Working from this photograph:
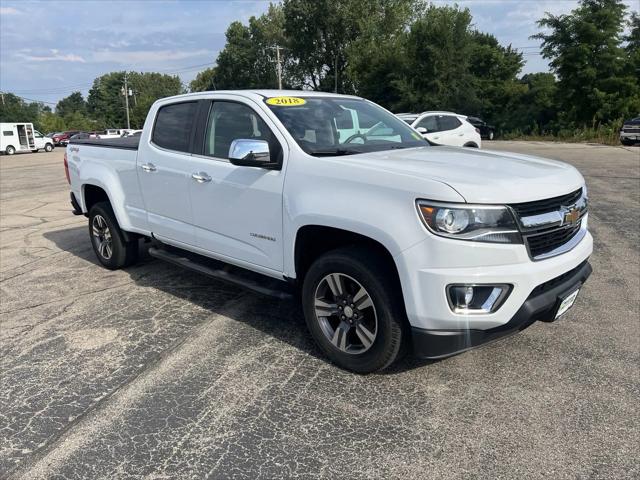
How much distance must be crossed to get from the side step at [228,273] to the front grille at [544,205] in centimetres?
170

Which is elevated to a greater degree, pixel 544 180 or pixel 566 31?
pixel 566 31

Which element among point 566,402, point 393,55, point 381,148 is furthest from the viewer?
point 393,55

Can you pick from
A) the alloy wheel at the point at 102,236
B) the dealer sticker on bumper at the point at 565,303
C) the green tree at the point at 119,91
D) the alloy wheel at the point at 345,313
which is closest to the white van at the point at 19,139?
the alloy wheel at the point at 102,236

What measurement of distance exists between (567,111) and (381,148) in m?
39.3

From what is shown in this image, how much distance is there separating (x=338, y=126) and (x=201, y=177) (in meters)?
1.18

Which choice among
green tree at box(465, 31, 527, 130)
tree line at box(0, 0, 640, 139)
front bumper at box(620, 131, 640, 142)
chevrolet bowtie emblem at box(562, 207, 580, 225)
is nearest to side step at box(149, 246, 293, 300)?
chevrolet bowtie emblem at box(562, 207, 580, 225)

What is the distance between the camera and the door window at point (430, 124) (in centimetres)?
1462

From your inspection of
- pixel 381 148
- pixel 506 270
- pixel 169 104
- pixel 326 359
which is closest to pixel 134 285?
pixel 169 104

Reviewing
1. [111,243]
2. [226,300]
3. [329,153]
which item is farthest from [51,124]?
[329,153]

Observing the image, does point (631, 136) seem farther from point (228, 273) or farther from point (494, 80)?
point (228, 273)

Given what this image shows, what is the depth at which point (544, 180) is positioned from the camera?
10.4ft

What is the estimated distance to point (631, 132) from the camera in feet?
Result: 89.5

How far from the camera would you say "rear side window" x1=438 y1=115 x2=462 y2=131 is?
15148mm

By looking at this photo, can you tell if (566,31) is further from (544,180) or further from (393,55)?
(544,180)
